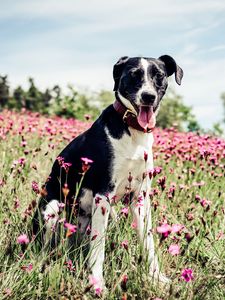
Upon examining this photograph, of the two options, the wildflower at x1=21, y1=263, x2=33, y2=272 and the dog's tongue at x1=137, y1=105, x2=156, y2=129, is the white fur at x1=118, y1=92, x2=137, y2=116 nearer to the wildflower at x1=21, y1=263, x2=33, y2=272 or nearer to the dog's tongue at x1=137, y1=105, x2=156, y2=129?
the dog's tongue at x1=137, y1=105, x2=156, y2=129

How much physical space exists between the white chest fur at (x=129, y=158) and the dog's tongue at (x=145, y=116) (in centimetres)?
14

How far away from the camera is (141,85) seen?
4.12m

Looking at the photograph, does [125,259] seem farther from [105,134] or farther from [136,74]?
[136,74]

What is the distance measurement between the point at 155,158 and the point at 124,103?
248 cm

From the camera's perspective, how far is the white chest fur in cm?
411

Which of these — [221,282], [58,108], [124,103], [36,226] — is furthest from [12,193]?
[58,108]

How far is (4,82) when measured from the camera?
1524 inches

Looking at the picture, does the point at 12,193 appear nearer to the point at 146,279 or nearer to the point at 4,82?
the point at 146,279

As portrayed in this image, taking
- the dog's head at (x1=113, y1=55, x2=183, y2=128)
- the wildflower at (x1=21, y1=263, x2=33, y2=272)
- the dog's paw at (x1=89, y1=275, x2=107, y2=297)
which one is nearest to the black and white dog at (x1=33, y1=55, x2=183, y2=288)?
the dog's head at (x1=113, y1=55, x2=183, y2=128)

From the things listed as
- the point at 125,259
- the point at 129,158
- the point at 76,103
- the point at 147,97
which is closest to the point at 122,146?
the point at 129,158

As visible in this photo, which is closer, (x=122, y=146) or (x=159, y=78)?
(x=122, y=146)

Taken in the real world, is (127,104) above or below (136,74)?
below

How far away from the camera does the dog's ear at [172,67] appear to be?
4.58 m

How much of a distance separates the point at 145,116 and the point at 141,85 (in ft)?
0.89
